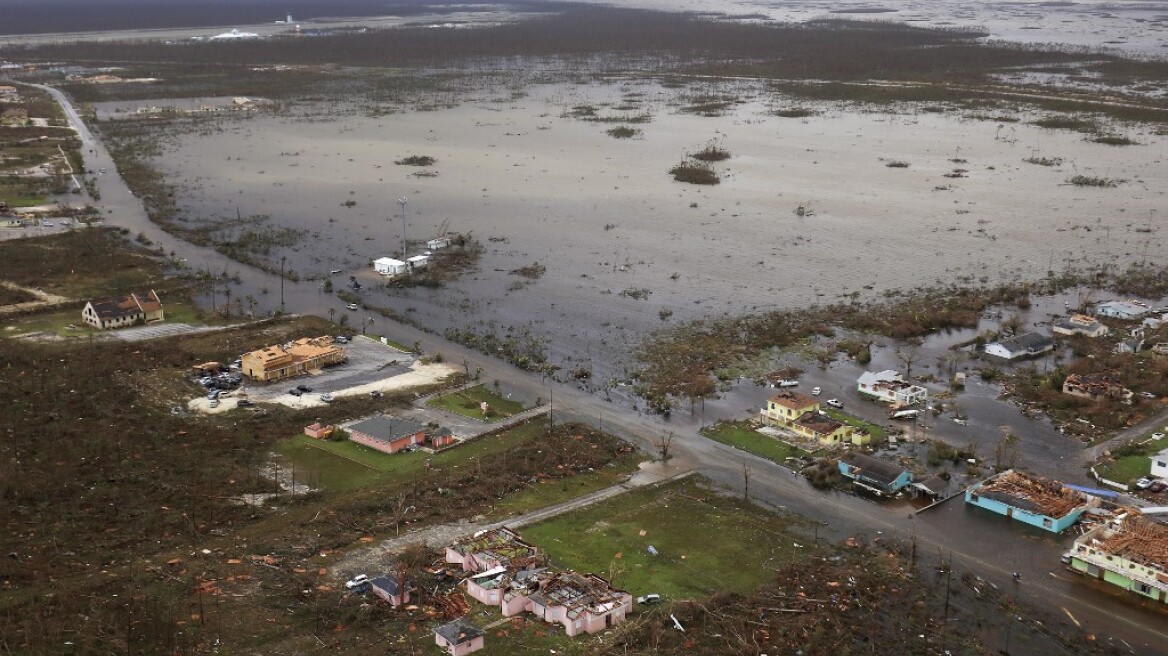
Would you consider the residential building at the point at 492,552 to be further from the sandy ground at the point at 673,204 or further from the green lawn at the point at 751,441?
the sandy ground at the point at 673,204

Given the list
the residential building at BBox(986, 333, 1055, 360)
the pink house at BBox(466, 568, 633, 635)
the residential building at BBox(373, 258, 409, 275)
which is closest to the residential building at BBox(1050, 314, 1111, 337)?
the residential building at BBox(986, 333, 1055, 360)

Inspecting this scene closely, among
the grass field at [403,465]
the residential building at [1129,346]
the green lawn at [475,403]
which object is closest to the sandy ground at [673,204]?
the green lawn at [475,403]

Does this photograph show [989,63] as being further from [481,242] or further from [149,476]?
[149,476]

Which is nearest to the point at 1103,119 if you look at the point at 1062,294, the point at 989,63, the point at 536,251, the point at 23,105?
the point at 989,63

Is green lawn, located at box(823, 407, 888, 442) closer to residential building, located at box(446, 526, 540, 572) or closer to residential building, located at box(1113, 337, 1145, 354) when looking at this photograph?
residential building, located at box(1113, 337, 1145, 354)

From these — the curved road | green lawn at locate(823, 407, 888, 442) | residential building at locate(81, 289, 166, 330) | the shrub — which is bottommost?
the curved road

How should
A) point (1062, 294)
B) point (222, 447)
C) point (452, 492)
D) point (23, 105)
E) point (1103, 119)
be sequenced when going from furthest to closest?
point (23, 105) < point (1103, 119) < point (1062, 294) < point (222, 447) < point (452, 492)
